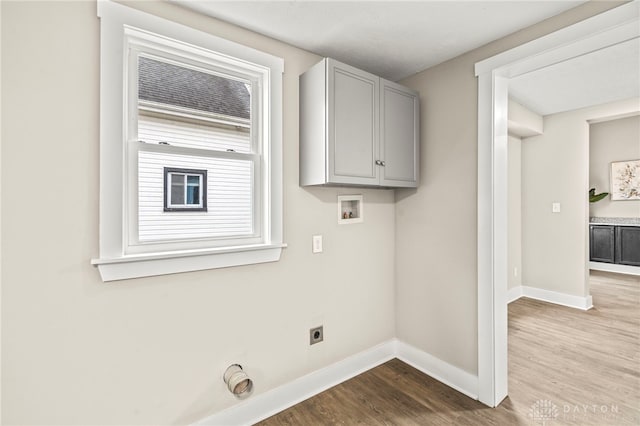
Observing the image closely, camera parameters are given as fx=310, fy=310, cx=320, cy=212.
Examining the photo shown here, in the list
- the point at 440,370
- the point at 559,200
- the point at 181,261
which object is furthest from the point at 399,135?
the point at 559,200

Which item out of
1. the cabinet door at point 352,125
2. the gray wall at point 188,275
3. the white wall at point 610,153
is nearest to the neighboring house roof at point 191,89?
the gray wall at point 188,275

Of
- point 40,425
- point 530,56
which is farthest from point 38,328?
point 530,56

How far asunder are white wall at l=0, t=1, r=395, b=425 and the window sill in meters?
0.05

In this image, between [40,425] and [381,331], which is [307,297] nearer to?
[381,331]

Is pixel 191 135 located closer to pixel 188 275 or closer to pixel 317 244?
pixel 188 275

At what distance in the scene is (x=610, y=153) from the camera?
18.8 ft

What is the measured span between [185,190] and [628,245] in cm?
724

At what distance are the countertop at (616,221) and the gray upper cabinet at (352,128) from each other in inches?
225

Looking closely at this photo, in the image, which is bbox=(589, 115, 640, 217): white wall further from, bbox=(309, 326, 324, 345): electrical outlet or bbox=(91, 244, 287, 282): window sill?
bbox=(91, 244, 287, 282): window sill

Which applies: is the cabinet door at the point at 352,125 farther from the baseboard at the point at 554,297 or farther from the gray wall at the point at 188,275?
the baseboard at the point at 554,297

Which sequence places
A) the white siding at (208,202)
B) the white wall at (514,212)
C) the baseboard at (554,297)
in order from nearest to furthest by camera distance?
the white siding at (208,202) < the baseboard at (554,297) < the white wall at (514,212)

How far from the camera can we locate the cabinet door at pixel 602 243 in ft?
18.5

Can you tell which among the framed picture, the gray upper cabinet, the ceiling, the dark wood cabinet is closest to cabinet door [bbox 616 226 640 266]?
the dark wood cabinet

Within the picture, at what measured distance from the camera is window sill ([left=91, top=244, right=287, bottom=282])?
1.48m
